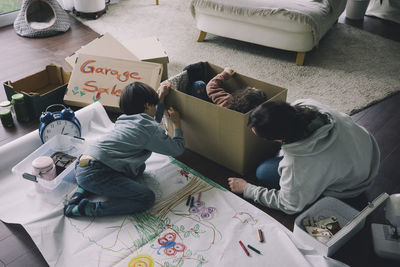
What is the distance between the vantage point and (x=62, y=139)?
1.85 m

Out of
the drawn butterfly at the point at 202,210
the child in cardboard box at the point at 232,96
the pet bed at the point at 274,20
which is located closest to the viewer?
the drawn butterfly at the point at 202,210

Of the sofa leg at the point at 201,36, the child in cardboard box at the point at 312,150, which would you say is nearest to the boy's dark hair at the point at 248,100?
the child in cardboard box at the point at 312,150

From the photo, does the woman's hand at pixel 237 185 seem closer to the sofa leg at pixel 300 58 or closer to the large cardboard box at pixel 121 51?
the large cardboard box at pixel 121 51

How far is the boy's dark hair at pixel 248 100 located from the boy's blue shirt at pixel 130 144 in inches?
13.0

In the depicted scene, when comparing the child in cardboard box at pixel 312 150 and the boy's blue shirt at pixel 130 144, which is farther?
the boy's blue shirt at pixel 130 144

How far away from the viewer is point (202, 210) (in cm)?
164

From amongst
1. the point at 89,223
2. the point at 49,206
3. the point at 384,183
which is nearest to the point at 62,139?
the point at 49,206

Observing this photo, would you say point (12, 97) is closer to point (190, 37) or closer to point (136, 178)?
point (136, 178)

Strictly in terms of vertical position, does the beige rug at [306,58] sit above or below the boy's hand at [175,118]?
below

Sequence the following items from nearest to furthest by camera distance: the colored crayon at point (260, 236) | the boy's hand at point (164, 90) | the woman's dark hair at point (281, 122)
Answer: the woman's dark hair at point (281, 122)
the colored crayon at point (260, 236)
the boy's hand at point (164, 90)

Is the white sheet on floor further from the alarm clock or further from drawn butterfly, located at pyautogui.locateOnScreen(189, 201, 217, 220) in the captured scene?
the alarm clock

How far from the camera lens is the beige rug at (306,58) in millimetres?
2439

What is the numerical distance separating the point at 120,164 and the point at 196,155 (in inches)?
18.7

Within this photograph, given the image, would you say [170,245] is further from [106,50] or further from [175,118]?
[106,50]
